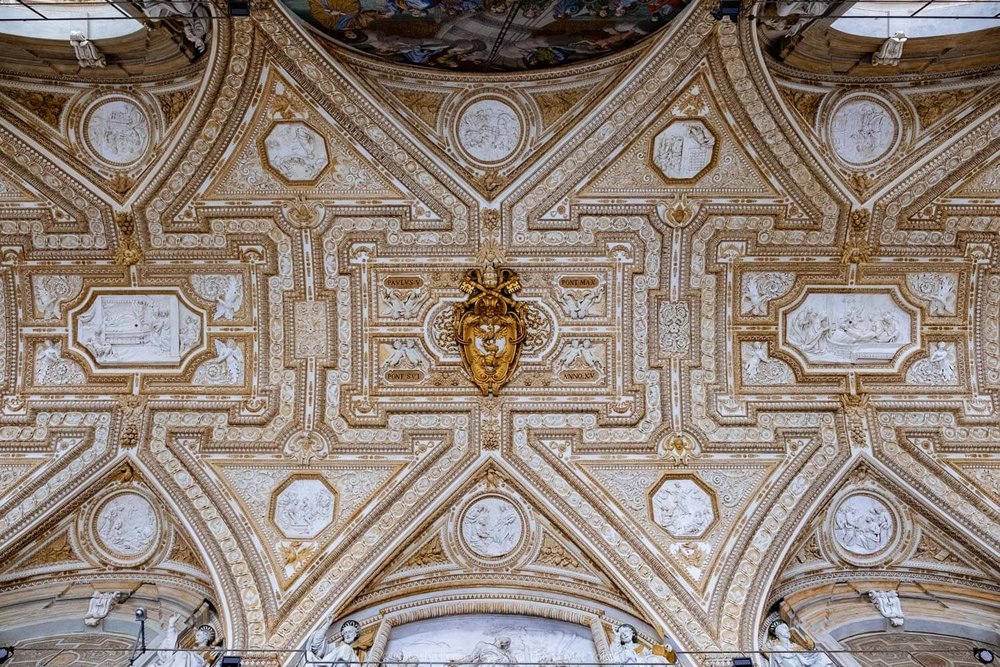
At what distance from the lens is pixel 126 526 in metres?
9.66

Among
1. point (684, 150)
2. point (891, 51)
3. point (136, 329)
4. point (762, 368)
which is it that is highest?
point (891, 51)

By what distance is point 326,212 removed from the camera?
9.55m

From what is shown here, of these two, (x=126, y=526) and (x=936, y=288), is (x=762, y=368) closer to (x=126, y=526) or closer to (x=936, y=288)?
(x=936, y=288)

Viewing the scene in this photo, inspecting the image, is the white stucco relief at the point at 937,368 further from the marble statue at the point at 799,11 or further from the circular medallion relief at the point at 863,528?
the marble statue at the point at 799,11

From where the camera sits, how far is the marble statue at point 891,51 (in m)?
8.29

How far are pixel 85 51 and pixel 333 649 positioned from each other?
329 inches

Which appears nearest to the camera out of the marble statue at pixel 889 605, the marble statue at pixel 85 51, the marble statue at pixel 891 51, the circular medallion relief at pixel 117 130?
the marble statue at pixel 85 51

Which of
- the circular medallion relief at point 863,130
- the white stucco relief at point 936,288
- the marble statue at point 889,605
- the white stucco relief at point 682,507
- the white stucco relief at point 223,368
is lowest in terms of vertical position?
the marble statue at point 889,605

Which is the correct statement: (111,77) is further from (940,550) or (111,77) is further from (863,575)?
(940,550)

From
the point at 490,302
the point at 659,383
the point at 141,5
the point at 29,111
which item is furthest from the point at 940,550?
the point at 29,111

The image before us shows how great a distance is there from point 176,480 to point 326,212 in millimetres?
4494

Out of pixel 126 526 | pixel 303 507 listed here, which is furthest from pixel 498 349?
pixel 126 526

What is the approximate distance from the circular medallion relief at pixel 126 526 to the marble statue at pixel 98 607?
0.59 metres

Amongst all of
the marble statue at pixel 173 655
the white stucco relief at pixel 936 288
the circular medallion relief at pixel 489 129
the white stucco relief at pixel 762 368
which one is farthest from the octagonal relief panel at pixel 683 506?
the marble statue at pixel 173 655
